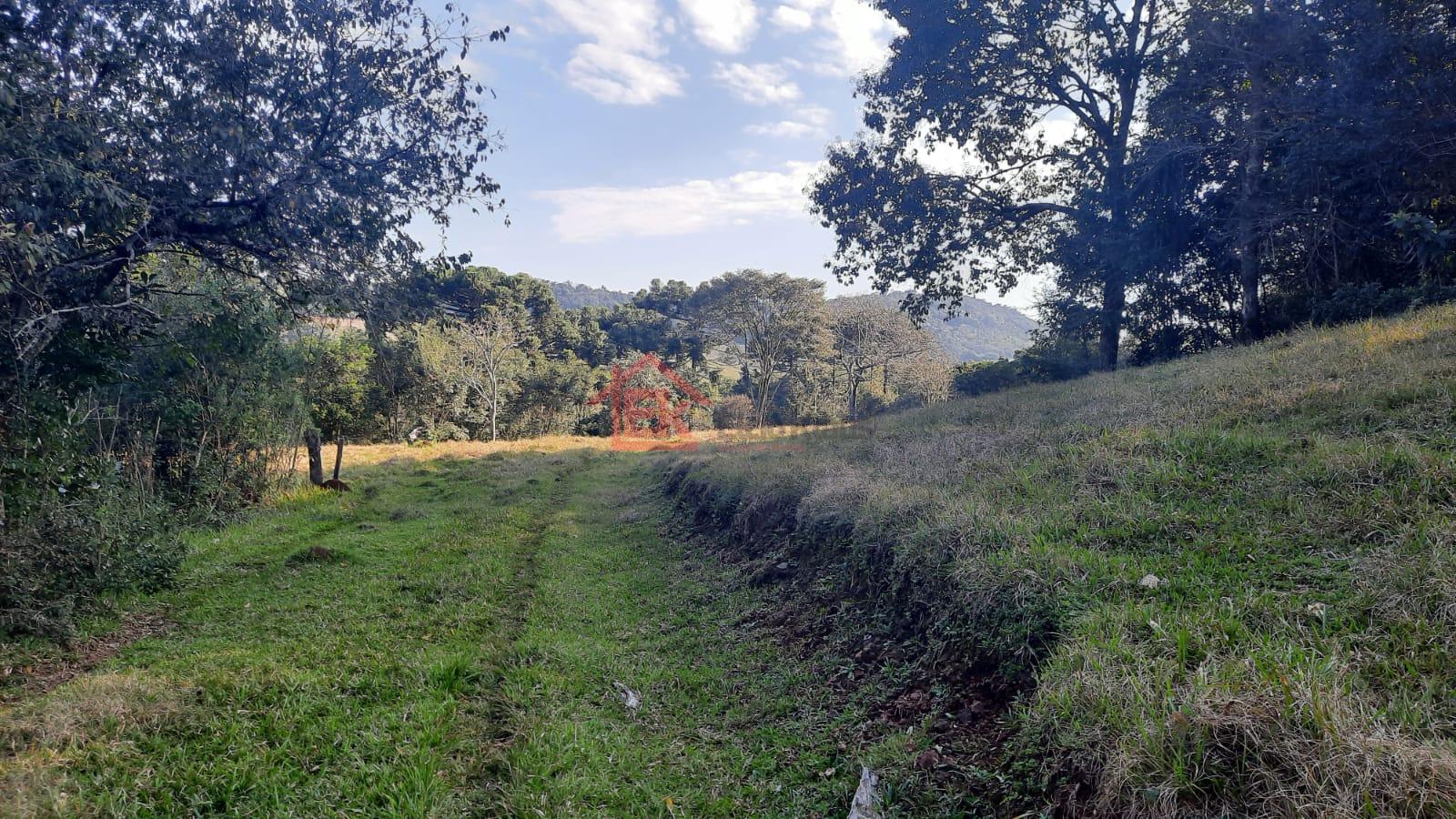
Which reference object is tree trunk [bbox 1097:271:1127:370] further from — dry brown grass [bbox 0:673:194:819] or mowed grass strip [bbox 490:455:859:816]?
dry brown grass [bbox 0:673:194:819]

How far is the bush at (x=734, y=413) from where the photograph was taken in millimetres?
46969

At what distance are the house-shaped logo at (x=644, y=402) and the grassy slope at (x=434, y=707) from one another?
35918 mm

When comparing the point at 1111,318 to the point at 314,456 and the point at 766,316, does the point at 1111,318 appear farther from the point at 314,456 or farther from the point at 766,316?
the point at 766,316

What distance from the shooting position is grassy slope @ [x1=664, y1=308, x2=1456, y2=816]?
8.16 feet

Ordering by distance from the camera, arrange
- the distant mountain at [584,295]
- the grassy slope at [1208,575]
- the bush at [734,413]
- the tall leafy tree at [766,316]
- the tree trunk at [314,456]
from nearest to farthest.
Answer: the grassy slope at [1208,575], the tree trunk at [314,456], the tall leafy tree at [766,316], the bush at [734,413], the distant mountain at [584,295]

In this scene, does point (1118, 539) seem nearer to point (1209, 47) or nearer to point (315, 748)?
point (315, 748)

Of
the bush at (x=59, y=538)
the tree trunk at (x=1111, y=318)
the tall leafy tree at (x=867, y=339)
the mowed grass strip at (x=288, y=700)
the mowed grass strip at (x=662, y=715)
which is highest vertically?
the tall leafy tree at (x=867, y=339)

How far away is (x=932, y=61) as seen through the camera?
17219mm

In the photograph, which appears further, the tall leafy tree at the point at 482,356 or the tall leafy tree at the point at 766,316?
the tall leafy tree at the point at 766,316

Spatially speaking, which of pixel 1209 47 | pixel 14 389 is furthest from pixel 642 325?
pixel 14 389

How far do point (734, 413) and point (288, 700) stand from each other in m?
43.5

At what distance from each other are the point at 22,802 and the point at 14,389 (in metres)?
4.66

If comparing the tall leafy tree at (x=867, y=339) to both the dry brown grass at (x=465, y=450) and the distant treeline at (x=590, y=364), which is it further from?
the dry brown grass at (x=465, y=450)

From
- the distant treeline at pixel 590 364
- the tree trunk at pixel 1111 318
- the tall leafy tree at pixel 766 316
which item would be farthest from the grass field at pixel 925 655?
the tall leafy tree at pixel 766 316
